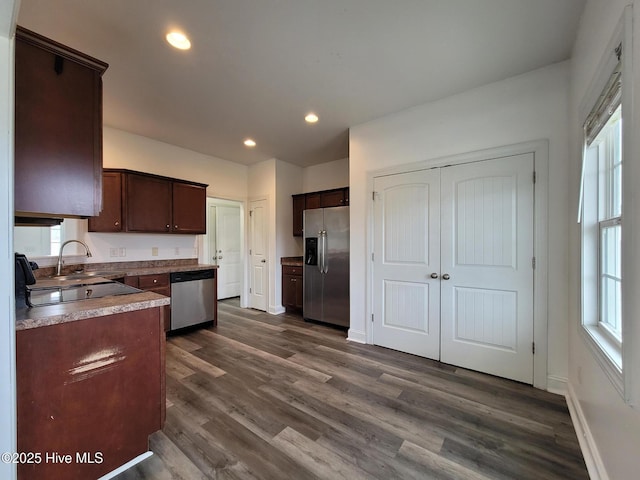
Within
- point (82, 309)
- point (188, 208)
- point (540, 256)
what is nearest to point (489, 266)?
point (540, 256)

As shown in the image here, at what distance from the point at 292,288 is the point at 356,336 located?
1639 mm

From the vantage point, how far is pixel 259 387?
2287 mm

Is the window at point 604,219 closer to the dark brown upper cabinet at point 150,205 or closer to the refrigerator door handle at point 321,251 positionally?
the refrigerator door handle at point 321,251

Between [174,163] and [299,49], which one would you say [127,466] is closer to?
[299,49]

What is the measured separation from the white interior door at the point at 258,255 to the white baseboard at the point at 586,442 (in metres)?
4.03

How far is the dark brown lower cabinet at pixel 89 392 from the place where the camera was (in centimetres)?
116

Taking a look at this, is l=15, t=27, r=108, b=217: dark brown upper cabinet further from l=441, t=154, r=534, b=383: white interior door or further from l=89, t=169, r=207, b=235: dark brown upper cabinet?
l=441, t=154, r=534, b=383: white interior door

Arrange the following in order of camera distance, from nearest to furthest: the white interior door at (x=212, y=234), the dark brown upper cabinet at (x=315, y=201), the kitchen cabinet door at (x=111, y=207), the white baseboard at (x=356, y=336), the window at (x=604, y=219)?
the window at (x=604, y=219) < the kitchen cabinet door at (x=111, y=207) < the white baseboard at (x=356, y=336) < the dark brown upper cabinet at (x=315, y=201) < the white interior door at (x=212, y=234)

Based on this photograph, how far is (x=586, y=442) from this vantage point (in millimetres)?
1560

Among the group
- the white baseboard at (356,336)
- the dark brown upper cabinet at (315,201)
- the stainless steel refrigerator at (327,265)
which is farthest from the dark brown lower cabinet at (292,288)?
the white baseboard at (356,336)

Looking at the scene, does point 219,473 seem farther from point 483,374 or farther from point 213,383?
point 483,374

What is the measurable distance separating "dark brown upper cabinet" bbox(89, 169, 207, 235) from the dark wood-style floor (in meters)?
1.72

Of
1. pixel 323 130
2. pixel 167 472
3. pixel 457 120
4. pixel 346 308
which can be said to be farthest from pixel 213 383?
pixel 457 120

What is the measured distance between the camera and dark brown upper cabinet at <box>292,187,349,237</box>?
14.2 ft
